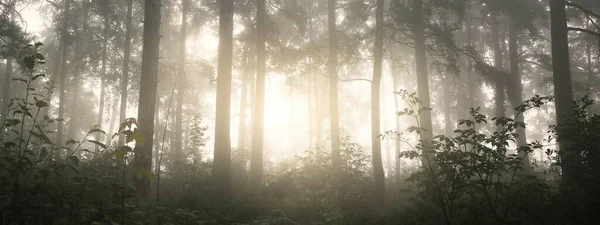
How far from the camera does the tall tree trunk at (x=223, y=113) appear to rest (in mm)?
11234

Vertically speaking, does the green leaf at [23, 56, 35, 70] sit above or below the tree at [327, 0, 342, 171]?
below

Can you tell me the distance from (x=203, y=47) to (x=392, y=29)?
16848 millimetres

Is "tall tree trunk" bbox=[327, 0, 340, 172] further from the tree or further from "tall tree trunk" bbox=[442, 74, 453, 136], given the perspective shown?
"tall tree trunk" bbox=[442, 74, 453, 136]

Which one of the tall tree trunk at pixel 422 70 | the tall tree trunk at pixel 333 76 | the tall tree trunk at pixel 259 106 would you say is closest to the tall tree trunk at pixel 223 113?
the tall tree trunk at pixel 259 106

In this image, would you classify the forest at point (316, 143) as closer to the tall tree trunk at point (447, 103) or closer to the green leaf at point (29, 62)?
the green leaf at point (29, 62)

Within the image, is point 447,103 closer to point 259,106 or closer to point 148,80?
point 259,106

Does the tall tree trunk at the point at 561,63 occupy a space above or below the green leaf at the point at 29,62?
above

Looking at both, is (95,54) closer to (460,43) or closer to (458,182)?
(458,182)

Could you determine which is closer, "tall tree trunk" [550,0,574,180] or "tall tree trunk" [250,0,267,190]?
"tall tree trunk" [550,0,574,180]

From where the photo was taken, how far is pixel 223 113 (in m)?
11.7

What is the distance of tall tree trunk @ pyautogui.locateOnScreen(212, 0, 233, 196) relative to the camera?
11.2 metres

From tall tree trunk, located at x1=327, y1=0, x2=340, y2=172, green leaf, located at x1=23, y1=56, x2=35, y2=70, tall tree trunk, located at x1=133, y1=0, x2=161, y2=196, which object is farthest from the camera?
tall tree trunk, located at x1=327, y1=0, x2=340, y2=172

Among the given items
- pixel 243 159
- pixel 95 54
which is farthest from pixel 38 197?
pixel 95 54

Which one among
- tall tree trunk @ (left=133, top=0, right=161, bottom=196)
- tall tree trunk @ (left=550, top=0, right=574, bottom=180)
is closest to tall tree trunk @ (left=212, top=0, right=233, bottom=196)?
tall tree trunk @ (left=133, top=0, right=161, bottom=196)
